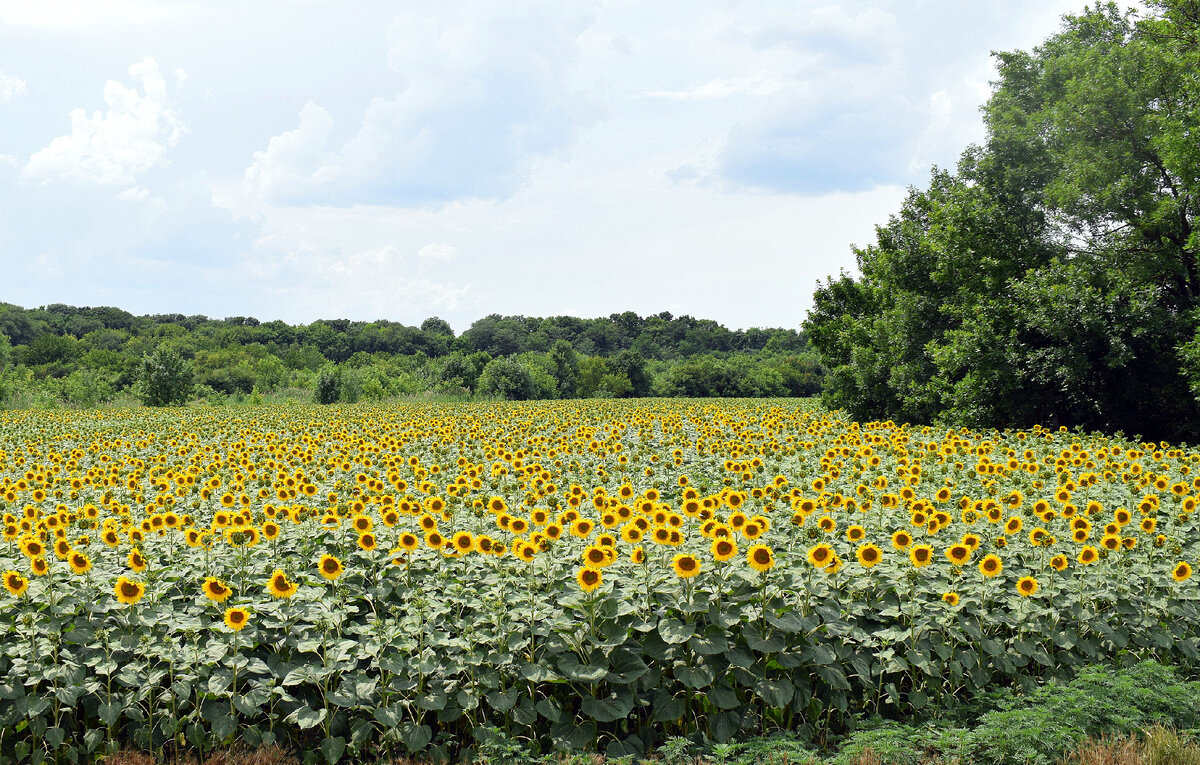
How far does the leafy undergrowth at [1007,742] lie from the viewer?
3879 millimetres

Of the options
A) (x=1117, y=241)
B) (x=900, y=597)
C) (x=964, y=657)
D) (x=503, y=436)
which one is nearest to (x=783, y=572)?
(x=900, y=597)

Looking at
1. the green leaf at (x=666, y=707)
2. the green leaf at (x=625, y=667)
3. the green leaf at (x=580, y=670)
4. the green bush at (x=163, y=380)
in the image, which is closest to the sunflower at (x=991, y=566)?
the green leaf at (x=666, y=707)

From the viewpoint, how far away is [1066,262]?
21.7 metres

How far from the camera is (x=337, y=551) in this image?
5.89 m

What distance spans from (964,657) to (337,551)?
4747 millimetres

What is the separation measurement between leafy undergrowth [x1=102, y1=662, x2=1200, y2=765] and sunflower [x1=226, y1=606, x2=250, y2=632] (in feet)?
2.43

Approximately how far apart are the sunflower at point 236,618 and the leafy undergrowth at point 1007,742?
2.43 ft

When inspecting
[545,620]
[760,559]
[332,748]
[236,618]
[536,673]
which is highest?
[760,559]

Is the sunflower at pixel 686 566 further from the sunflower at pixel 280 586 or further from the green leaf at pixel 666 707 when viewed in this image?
the sunflower at pixel 280 586

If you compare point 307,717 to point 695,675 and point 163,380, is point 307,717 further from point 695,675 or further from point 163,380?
point 163,380

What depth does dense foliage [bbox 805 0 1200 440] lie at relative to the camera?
57.7 feet

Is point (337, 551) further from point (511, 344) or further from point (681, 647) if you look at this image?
point (511, 344)

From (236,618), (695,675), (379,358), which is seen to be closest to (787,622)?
(695,675)

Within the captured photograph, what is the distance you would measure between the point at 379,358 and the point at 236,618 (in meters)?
90.5
